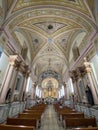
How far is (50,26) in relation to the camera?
10.9m

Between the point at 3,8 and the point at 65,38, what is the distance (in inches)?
330

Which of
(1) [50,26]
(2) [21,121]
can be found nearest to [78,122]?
(2) [21,121]

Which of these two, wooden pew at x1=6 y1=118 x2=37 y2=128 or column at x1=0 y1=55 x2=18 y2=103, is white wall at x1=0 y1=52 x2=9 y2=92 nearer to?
column at x1=0 y1=55 x2=18 y2=103

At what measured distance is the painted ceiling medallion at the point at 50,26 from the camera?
34.4 ft

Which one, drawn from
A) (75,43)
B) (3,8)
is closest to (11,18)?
(3,8)

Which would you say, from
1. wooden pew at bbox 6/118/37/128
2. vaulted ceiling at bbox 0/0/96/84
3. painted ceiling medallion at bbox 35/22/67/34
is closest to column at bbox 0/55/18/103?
vaulted ceiling at bbox 0/0/96/84

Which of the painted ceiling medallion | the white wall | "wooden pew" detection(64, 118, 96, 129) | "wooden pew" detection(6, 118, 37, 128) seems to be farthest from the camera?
the painted ceiling medallion

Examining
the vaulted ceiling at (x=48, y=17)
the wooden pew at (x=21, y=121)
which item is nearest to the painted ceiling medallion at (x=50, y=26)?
the vaulted ceiling at (x=48, y=17)

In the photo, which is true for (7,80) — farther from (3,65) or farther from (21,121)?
(21,121)

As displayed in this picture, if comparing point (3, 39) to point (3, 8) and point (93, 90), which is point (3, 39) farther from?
point (93, 90)

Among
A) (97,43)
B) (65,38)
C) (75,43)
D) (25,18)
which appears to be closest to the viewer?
(97,43)

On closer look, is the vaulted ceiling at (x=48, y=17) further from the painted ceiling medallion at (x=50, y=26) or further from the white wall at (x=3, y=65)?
the white wall at (x=3, y=65)

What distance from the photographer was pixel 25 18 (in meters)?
8.35

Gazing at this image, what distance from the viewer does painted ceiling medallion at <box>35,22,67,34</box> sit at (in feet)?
34.4
